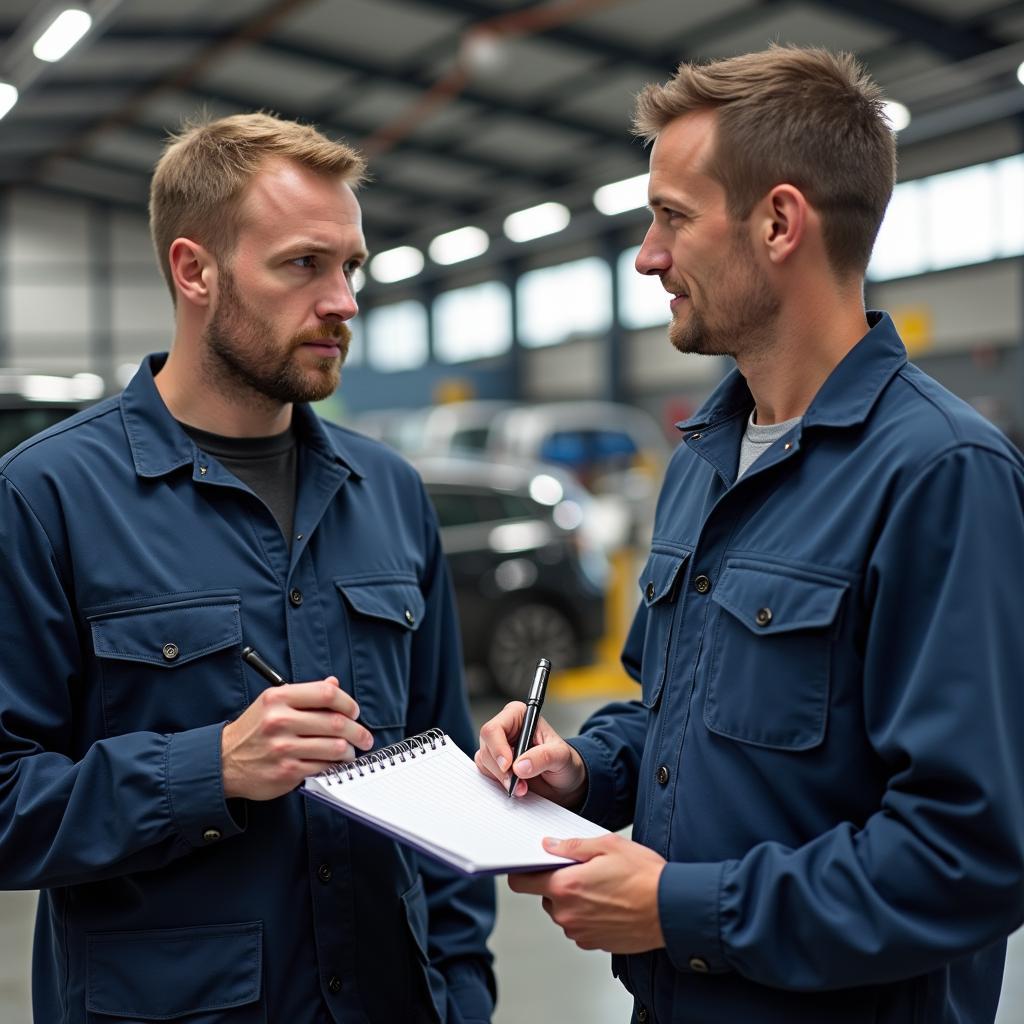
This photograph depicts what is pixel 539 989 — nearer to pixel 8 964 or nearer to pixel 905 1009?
pixel 8 964

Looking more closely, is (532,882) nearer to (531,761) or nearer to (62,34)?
(531,761)

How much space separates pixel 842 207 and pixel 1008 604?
0.55 meters

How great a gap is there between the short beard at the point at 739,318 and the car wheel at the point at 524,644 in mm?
5630

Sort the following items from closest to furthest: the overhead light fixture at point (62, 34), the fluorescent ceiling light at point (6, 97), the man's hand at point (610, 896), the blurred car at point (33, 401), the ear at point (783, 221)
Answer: the man's hand at point (610, 896), the ear at point (783, 221), the blurred car at point (33, 401), the overhead light fixture at point (62, 34), the fluorescent ceiling light at point (6, 97)

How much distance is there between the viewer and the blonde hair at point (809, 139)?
4.83 feet

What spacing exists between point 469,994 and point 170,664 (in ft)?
2.54

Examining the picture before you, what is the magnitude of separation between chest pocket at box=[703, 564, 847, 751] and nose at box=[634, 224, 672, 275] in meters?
0.43

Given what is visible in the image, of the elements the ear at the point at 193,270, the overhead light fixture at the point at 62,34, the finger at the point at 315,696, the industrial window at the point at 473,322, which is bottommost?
the finger at the point at 315,696

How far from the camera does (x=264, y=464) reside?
6.55ft

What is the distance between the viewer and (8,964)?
3984 millimetres

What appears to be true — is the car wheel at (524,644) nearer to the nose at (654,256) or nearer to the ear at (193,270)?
the ear at (193,270)

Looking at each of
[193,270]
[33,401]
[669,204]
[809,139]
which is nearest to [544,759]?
[669,204]

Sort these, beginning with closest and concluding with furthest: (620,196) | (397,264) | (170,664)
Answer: (170,664)
(620,196)
(397,264)

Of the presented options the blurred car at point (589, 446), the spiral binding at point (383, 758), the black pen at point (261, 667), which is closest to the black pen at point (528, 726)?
the spiral binding at point (383, 758)
